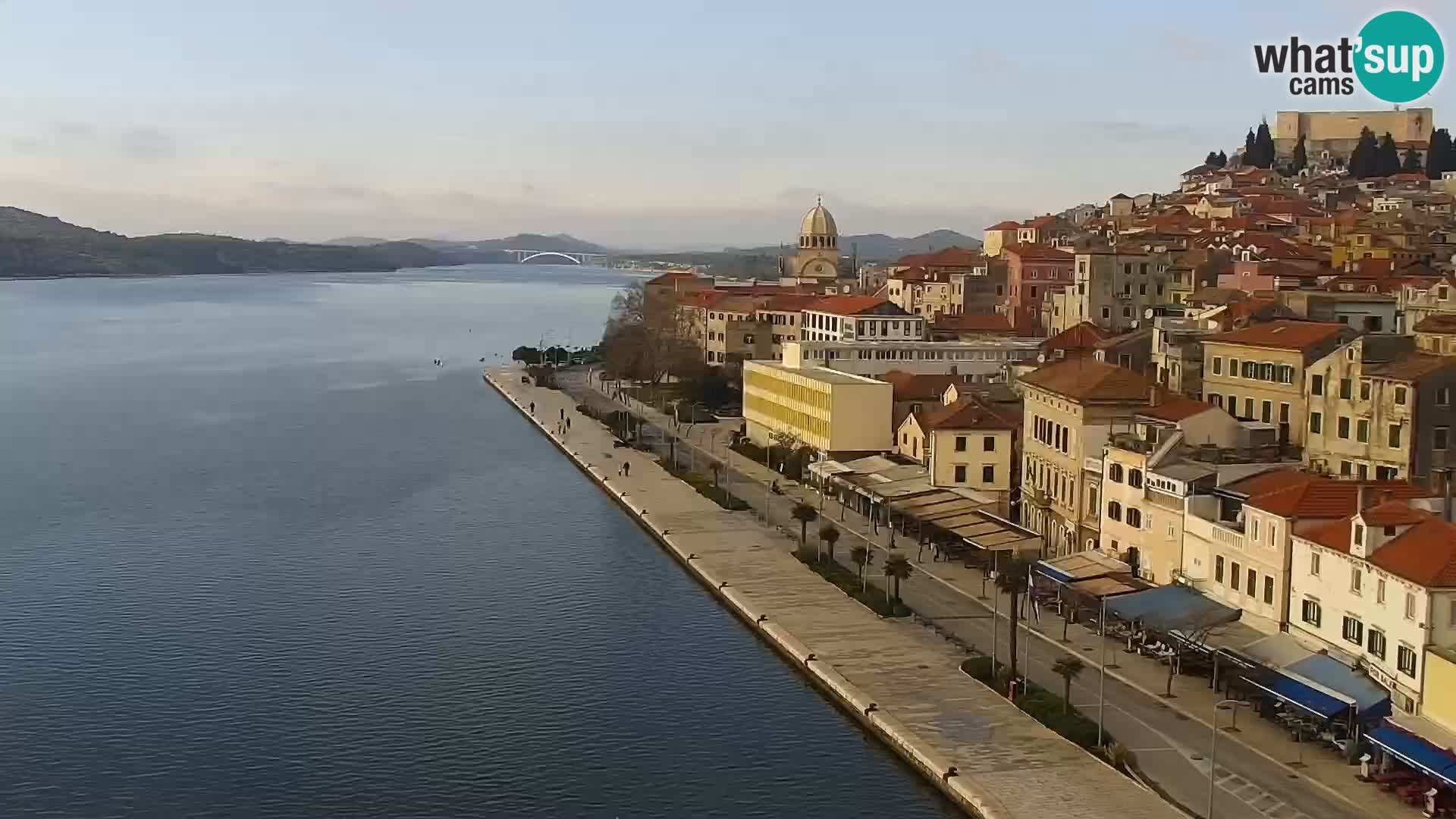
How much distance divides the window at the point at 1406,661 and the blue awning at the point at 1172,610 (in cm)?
306

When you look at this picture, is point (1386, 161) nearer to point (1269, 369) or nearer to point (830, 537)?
point (1269, 369)

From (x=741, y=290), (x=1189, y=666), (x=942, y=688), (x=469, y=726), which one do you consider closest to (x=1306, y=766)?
(x=1189, y=666)

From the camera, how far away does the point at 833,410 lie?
38.7 m

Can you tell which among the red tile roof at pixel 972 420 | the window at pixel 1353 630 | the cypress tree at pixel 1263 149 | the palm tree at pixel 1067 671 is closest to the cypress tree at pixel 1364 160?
the cypress tree at pixel 1263 149

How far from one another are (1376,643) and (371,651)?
573 inches

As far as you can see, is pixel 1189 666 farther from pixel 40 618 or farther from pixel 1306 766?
pixel 40 618

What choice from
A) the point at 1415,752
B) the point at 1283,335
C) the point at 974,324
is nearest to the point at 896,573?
the point at 1283,335

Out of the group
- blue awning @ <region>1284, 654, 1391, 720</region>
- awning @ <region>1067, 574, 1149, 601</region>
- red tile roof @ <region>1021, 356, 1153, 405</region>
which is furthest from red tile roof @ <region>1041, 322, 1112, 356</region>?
blue awning @ <region>1284, 654, 1391, 720</region>

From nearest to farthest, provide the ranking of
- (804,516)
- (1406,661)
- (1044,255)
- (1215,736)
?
1. (1215,736)
2. (1406,661)
3. (804,516)
4. (1044,255)

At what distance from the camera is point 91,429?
5319 centimetres

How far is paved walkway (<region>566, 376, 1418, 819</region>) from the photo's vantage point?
648 inches

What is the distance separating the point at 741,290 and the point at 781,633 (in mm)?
50025

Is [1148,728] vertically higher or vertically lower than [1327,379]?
lower

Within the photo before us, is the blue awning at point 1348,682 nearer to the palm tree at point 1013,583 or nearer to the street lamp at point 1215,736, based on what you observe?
the street lamp at point 1215,736
